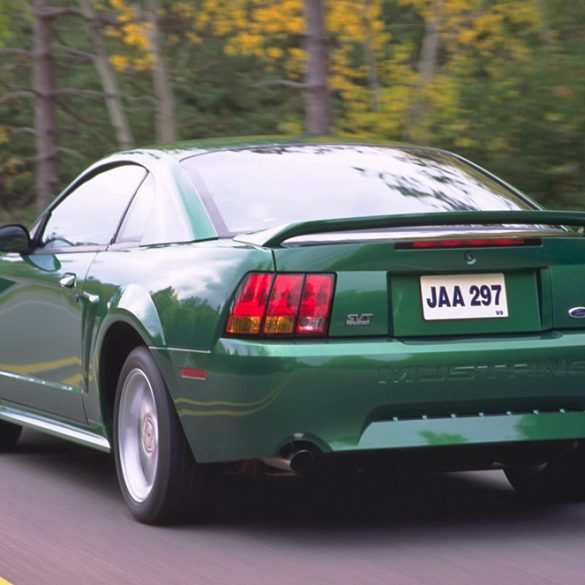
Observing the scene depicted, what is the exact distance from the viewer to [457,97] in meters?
15.9

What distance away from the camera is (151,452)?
6176 mm

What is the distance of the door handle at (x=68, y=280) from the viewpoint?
6941 millimetres

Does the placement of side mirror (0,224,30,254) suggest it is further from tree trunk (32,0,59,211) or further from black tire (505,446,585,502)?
tree trunk (32,0,59,211)

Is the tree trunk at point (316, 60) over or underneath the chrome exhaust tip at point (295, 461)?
Result: underneath

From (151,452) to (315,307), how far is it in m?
1.10

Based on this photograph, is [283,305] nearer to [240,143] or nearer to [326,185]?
[326,185]

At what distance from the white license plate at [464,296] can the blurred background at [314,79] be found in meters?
8.72

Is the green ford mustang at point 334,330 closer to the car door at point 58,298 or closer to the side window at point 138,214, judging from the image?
the side window at point 138,214

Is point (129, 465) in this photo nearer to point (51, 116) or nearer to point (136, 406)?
point (136, 406)

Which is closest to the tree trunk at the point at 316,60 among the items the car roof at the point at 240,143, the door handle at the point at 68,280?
the car roof at the point at 240,143

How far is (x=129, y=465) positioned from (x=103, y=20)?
49.3 feet

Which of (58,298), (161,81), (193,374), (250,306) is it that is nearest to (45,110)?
(161,81)

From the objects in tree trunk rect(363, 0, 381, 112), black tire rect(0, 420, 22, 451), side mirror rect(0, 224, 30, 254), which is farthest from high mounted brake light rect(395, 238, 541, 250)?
tree trunk rect(363, 0, 381, 112)

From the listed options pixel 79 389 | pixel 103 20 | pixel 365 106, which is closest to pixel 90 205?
pixel 79 389
